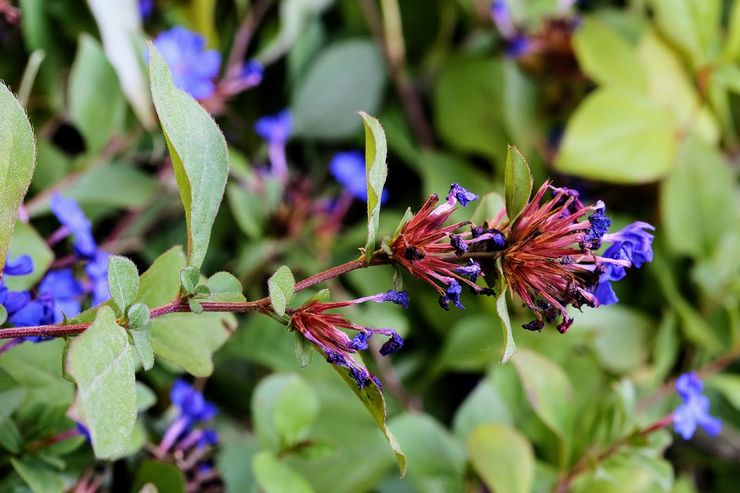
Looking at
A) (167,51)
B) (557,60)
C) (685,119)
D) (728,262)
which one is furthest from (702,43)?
(167,51)

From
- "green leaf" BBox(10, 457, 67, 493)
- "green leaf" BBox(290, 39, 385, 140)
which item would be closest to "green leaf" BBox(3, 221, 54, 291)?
"green leaf" BBox(10, 457, 67, 493)

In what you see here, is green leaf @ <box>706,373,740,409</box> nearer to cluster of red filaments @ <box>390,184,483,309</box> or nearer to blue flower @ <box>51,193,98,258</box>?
cluster of red filaments @ <box>390,184,483,309</box>

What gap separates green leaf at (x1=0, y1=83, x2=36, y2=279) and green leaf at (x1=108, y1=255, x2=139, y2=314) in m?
0.06

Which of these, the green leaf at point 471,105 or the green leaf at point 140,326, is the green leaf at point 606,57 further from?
the green leaf at point 140,326

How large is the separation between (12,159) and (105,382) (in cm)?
15

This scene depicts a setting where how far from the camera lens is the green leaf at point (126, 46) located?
0.90m

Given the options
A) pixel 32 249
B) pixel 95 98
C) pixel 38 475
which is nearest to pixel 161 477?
pixel 38 475

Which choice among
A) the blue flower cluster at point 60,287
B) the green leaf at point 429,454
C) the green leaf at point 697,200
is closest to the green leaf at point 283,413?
the green leaf at point 429,454

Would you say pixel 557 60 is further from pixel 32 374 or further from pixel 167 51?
pixel 32 374

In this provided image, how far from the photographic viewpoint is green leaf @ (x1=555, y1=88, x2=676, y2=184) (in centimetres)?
109

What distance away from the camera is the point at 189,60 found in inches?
36.7

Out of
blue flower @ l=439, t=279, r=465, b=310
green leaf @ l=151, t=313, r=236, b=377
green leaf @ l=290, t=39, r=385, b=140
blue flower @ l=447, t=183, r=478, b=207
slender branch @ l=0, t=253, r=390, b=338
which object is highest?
blue flower @ l=447, t=183, r=478, b=207

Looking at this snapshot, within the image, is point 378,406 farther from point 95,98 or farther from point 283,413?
point 95,98

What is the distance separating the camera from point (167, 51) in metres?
0.91
